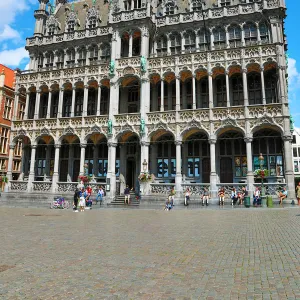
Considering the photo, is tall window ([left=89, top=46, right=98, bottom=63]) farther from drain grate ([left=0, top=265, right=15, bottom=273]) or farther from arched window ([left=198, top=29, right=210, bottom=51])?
drain grate ([left=0, top=265, right=15, bottom=273])

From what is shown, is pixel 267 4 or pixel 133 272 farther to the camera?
pixel 267 4

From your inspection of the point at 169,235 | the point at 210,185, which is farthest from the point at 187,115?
the point at 169,235

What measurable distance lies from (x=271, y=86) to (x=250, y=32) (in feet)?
22.2

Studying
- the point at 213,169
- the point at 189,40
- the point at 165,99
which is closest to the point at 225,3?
the point at 189,40

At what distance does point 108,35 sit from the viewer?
35.7 meters

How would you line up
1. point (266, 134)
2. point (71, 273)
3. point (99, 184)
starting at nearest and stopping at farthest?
point (71, 273) → point (266, 134) → point (99, 184)

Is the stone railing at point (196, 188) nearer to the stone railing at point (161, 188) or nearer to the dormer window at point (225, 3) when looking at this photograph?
the stone railing at point (161, 188)

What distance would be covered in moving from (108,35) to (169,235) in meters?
31.5

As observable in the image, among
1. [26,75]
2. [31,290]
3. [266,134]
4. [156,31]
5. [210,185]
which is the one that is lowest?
[31,290]

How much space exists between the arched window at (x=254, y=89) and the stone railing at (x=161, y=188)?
1235cm

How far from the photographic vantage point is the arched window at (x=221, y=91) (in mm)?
30780

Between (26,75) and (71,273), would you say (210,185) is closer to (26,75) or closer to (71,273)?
(71,273)

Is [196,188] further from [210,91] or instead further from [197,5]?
[197,5]

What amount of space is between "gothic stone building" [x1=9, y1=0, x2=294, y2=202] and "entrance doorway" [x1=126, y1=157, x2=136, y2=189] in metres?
0.15
